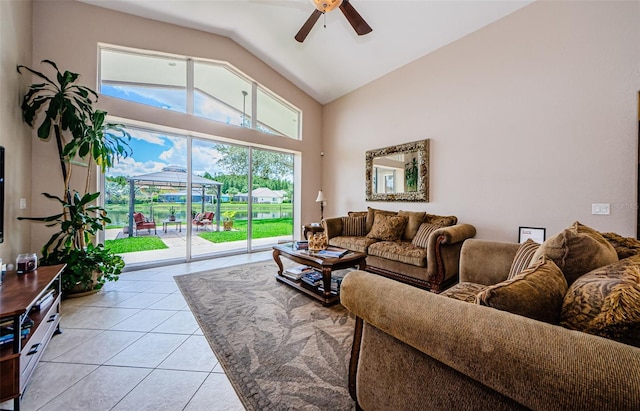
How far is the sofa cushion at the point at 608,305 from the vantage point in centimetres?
66

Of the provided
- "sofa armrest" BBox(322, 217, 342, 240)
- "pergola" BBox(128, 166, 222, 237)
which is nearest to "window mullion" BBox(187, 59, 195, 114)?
"pergola" BBox(128, 166, 222, 237)

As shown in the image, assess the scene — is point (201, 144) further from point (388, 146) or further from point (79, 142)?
point (388, 146)

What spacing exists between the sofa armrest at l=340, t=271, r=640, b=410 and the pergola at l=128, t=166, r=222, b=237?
4.25 m

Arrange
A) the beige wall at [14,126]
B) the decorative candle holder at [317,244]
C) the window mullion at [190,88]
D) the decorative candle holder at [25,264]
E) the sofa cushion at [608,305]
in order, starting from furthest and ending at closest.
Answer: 1. the window mullion at [190,88]
2. the decorative candle holder at [317,244]
3. the beige wall at [14,126]
4. the decorative candle holder at [25,264]
5. the sofa cushion at [608,305]

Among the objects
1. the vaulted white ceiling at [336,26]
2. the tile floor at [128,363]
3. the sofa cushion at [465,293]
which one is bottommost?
the tile floor at [128,363]

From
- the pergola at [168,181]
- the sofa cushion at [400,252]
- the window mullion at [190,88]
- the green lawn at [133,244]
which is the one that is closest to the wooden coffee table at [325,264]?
the sofa cushion at [400,252]

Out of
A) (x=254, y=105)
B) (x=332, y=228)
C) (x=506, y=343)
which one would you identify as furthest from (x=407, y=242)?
(x=254, y=105)

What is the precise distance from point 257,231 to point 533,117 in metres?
4.75

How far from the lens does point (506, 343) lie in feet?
2.16

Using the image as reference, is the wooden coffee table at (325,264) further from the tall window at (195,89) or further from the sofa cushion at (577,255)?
the tall window at (195,89)

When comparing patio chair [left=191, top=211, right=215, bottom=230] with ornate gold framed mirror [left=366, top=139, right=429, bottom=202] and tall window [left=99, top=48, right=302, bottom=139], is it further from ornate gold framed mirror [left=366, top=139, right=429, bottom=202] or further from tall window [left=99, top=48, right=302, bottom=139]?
ornate gold framed mirror [left=366, top=139, right=429, bottom=202]

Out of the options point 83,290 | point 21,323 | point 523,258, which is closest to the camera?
point 21,323

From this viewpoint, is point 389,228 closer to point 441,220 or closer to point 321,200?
point 441,220

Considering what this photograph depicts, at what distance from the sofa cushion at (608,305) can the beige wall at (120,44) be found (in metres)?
4.65
